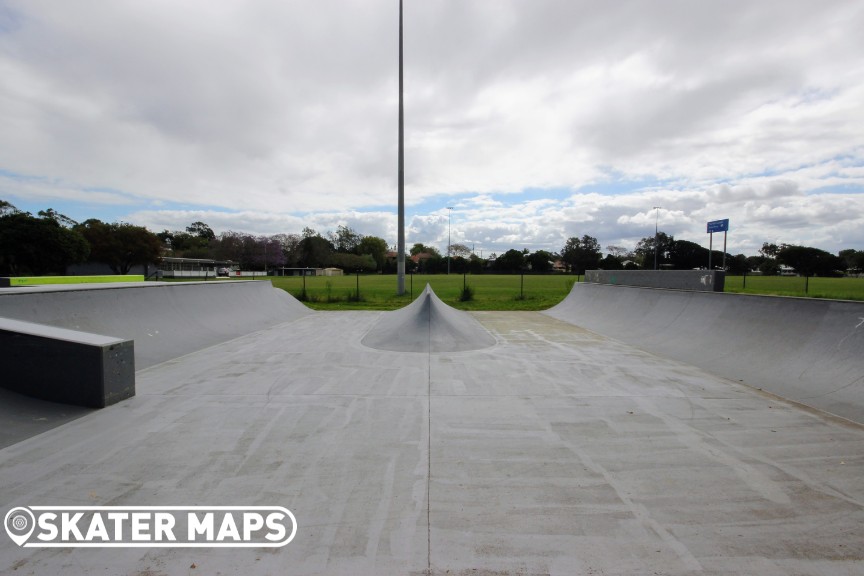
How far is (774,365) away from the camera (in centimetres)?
647

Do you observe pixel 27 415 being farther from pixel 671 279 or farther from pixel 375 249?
pixel 375 249

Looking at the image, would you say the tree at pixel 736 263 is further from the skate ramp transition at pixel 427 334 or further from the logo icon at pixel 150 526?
the logo icon at pixel 150 526

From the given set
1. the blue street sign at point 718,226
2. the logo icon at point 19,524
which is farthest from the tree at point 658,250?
the logo icon at point 19,524

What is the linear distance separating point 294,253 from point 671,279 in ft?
333

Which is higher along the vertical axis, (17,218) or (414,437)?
(17,218)

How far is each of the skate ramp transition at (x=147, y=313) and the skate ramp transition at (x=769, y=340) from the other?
31.3 ft

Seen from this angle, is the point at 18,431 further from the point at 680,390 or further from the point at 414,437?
the point at 680,390

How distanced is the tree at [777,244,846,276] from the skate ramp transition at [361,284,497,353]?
6897cm

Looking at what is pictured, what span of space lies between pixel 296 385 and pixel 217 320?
6201mm

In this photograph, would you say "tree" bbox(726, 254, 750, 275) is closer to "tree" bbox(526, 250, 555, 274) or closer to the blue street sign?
"tree" bbox(526, 250, 555, 274)

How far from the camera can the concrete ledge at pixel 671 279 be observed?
10.2 m

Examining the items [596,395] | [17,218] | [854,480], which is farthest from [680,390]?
[17,218]

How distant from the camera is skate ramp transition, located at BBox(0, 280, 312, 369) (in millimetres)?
6832

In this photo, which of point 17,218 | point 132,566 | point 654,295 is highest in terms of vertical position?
point 17,218
